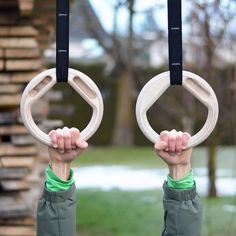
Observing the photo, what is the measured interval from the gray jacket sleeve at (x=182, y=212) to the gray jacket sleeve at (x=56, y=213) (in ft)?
0.89

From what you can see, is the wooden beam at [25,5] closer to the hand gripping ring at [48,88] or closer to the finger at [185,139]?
the hand gripping ring at [48,88]

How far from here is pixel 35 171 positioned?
16.8 ft

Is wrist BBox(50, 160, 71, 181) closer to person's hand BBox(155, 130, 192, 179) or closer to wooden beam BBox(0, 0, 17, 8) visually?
person's hand BBox(155, 130, 192, 179)

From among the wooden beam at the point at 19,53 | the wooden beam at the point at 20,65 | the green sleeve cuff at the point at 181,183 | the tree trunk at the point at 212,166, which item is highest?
the wooden beam at the point at 19,53

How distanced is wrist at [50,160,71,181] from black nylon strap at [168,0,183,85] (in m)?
0.38

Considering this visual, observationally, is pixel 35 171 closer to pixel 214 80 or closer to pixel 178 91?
pixel 214 80

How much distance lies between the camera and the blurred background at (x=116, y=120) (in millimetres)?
4832

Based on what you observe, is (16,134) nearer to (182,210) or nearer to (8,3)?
(8,3)

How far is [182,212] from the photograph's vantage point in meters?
2.12

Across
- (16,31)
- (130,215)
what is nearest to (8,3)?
(16,31)

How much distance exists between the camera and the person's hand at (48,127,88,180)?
2113 mm

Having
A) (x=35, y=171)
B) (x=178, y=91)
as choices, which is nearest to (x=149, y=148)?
(x=178, y=91)

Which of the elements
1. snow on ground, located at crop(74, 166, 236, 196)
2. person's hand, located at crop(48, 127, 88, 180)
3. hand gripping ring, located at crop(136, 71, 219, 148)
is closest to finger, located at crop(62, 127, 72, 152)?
person's hand, located at crop(48, 127, 88, 180)

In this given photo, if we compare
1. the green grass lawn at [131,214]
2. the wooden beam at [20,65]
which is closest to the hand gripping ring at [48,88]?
the wooden beam at [20,65]
